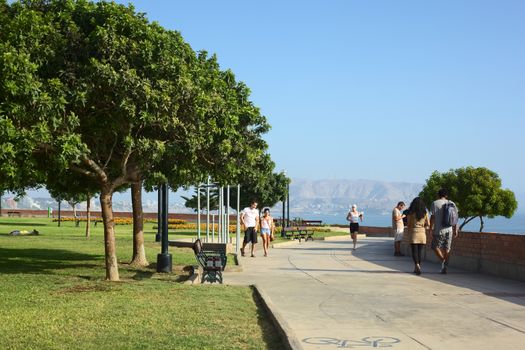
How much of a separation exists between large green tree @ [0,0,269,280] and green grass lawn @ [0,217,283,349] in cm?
156

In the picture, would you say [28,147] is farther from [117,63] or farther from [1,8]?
[1,8]

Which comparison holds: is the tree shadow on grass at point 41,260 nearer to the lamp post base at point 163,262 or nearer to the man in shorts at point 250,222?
the lamp post base at point 163,262

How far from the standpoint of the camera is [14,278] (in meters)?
14.1

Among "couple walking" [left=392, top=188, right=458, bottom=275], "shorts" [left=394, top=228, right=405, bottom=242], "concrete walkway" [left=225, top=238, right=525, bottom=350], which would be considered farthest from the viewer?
"shorts" [left=394, top=228, right=405, bottom=242]

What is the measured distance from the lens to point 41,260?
19078 millimetres

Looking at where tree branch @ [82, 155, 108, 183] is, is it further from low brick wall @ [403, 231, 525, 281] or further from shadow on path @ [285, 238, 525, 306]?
low brick wall @ [403, 231, 525, 281]

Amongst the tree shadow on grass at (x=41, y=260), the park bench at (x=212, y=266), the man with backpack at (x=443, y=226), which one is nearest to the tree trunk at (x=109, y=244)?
the park bench at (x=212, y=266)

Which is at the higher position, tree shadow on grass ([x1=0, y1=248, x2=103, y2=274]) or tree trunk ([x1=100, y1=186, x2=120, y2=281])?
tree trunk ([x1=100, y1=186, x2=120, y2=281])

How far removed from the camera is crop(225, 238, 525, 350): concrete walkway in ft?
25.8

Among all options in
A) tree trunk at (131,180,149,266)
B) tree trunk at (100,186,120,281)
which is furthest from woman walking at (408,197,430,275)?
tree trunk at (100,186,120,281)

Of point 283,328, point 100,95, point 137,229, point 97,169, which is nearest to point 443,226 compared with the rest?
point 137,229

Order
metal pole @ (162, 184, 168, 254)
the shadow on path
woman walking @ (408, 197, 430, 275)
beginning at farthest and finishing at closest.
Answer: metal pole @ (162, 184, 168, 254) < woman walking @ (408, 197, 430, 275) < the shadow on path

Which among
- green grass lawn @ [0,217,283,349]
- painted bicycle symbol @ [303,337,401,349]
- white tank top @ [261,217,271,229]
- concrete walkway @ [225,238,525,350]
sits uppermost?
white tank top @ [261,217,271,229]

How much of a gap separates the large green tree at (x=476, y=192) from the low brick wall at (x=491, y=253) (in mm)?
32634
